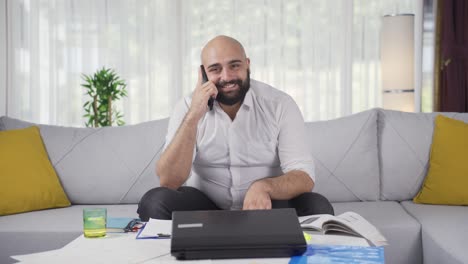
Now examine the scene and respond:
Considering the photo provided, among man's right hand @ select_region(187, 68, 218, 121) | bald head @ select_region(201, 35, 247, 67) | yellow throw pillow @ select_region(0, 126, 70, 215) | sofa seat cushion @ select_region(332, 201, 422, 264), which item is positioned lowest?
sofa seat cushion @ select_region(332, 201, 422, 264)

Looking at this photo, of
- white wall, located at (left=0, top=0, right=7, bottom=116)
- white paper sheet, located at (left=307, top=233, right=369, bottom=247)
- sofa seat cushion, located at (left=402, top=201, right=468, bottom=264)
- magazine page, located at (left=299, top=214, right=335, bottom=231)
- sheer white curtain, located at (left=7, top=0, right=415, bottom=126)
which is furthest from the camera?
sheer white curtain, located at (left=7, top=0, right=415, bottom=126)

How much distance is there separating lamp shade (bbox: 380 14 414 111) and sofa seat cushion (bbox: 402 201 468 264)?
1.75m

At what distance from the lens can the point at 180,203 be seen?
7.36 feet

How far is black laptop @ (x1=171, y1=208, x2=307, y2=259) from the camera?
1371mm

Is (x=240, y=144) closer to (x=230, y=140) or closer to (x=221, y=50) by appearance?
(x=230, y=140)

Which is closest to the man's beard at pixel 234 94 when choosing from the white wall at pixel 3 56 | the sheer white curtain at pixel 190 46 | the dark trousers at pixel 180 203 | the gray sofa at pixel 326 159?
the dark trousers at pixel 180 203

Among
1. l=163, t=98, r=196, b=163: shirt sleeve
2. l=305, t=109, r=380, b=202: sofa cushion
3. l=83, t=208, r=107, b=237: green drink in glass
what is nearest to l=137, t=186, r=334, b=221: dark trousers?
l=163, t=98, r=196, b=163: shirt sleeve

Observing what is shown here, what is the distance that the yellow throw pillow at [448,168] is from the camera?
2.79m

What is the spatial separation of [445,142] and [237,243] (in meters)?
1.80

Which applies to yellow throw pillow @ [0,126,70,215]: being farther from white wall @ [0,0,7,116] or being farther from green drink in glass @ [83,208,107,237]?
white wall @ [0,0,7,116]

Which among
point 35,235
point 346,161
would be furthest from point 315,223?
point 346,161

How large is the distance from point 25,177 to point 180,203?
0.94 meters

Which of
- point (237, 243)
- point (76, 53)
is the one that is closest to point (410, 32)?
point (76, 53)

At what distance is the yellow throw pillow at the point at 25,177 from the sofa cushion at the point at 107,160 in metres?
0.07
